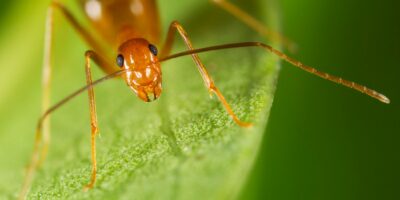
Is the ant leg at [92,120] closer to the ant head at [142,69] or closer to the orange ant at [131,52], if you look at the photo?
the orange ant at [131,52]

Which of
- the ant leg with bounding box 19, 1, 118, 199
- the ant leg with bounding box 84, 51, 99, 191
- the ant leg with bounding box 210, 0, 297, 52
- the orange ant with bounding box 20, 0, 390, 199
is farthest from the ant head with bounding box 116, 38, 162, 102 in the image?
the ant leg with bounding box 210, 0, 297, 52

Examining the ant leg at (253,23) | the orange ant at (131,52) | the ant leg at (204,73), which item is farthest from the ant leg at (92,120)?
the ant leg at (253,23)

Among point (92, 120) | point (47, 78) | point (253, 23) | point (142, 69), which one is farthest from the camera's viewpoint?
point (47, 78)

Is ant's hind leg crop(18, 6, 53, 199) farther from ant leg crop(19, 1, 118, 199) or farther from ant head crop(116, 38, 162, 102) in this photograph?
ant head crop(116, 38, 162, 102)

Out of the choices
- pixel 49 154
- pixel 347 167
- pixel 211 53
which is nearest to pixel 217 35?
pixel 211 53

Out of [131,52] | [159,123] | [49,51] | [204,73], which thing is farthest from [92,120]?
[49,51]

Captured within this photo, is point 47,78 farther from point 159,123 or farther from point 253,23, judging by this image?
point 253,23

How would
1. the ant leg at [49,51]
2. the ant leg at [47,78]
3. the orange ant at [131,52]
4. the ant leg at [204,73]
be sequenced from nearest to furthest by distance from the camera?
the ant leg at [204,73] → the orange ant at [131,52] → the ant leg at [47,78] → the ant leg at [49,51]
